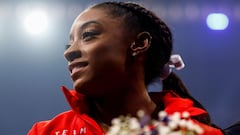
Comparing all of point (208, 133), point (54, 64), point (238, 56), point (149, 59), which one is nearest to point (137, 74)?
point (149, 59)

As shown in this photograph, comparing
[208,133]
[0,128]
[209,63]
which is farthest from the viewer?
[209,63]

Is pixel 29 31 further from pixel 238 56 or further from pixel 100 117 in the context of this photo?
pixel 100 117

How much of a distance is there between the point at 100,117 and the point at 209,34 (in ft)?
4.04

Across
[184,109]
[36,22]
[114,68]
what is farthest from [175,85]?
[36,22]

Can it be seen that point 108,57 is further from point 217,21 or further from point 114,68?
point 217,21

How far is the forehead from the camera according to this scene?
0.82 metres

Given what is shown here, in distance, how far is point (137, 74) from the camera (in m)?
0.85

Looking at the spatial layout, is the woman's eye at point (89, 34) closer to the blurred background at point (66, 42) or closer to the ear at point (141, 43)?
the ear at point (141, 43)

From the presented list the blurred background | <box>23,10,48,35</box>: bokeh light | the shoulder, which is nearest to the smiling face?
the shoulder

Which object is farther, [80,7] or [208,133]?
[80,7]

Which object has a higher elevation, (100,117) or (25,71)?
(100,117)

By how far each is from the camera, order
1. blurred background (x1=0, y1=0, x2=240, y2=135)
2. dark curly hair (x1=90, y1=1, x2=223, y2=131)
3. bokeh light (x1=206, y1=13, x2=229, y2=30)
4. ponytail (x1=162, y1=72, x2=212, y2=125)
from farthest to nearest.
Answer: bokeh light (x1=206, y1=13, x2=229, y2=30), blurred background (x1=0, y1=0, x2=240, y2=135), ponytail (x1=162, y1=72, x2=212, y2=125), dark curly hair (x1=90, y1=1, x2=223, y2=131)

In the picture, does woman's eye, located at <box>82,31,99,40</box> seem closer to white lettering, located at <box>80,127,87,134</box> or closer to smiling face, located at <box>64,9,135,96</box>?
smiling face, located at <box>64,9,135,96</box>

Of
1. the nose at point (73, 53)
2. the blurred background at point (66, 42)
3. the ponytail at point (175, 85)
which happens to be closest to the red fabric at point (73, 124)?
the nose at point (73, 53)
